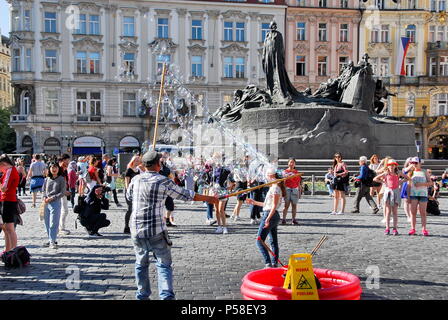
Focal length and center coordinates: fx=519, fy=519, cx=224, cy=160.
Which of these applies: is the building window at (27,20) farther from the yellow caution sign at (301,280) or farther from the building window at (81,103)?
the yellow caution sign at (301,280)

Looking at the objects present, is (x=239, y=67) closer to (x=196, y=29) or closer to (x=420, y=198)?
(x=196, y=29)

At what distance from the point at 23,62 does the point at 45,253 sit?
42896 millimetres

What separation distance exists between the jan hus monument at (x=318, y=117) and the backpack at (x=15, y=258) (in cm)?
1435

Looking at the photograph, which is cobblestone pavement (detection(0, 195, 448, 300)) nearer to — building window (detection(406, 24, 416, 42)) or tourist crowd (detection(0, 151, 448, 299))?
tourist crowd (detection(0, 151, 448, 299))

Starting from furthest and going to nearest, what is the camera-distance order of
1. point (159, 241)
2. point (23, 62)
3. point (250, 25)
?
point (250, 25), point (23, 62), point (159, 241)

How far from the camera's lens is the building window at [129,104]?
4978 centimetres

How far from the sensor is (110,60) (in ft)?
161

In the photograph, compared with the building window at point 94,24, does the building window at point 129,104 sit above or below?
below

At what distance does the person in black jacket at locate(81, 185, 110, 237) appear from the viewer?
10.6 m

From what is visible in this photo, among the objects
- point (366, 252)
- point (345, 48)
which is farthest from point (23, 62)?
point (366, 252)

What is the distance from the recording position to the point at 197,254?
8.71m

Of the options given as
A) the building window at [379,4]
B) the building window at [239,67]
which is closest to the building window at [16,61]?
the building window at [239,67]

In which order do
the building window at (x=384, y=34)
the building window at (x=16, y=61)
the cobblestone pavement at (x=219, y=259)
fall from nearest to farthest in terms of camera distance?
the cobblestone pavement at (x=219, y=259), the building window at (x=16, y=61), the building window at (x=384, y=34)
